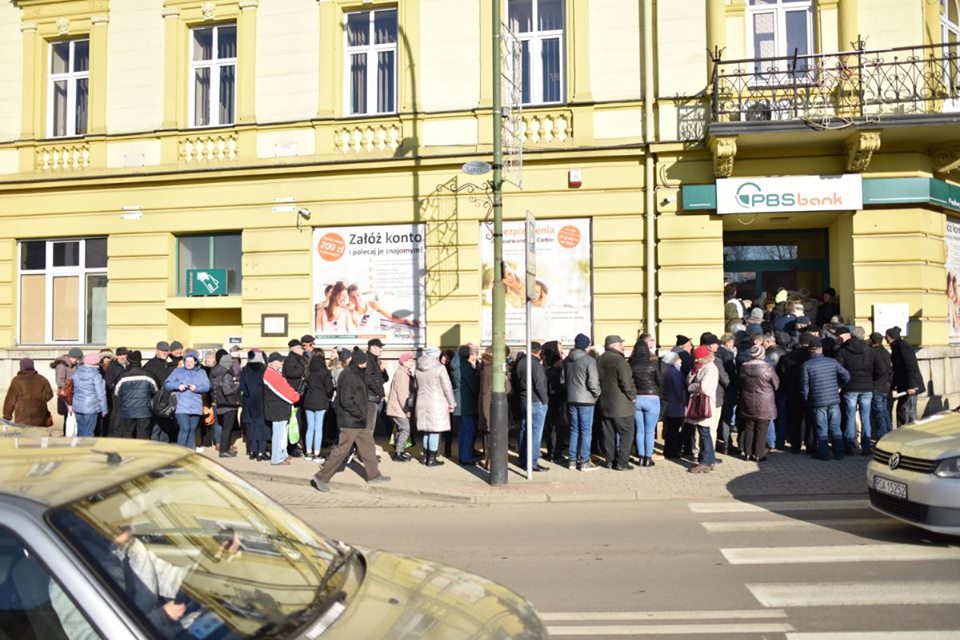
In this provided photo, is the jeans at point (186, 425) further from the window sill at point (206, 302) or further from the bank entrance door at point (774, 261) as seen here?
the bank entrance door at point (774, 261)

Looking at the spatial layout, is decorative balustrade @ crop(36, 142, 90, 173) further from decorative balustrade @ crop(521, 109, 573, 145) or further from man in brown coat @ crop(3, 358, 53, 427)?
decorative balustrade @ crop(521, 109, 573, 145)

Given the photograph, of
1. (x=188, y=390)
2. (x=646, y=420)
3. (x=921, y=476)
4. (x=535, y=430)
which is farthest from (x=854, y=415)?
(x=188, y=390)

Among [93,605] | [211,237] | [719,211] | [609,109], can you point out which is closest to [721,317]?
[719,211]

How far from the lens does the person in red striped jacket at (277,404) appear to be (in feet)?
37.6

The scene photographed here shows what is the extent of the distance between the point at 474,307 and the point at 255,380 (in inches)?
178

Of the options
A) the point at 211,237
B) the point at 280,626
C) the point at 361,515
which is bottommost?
the point at 361,515

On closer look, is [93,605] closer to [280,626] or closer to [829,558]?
[280,626]

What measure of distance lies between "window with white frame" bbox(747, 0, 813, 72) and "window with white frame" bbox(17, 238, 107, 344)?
14.1 meters

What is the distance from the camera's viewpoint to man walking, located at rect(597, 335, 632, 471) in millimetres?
10648

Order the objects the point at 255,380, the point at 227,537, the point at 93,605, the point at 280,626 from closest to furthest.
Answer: the point at 93,605
the point at 280,626
the point at 227,537
the point at 255,380

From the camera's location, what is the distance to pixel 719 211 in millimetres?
13523

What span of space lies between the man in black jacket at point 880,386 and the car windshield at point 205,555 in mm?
10127

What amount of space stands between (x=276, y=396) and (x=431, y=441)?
249 cm

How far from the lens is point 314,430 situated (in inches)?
473
